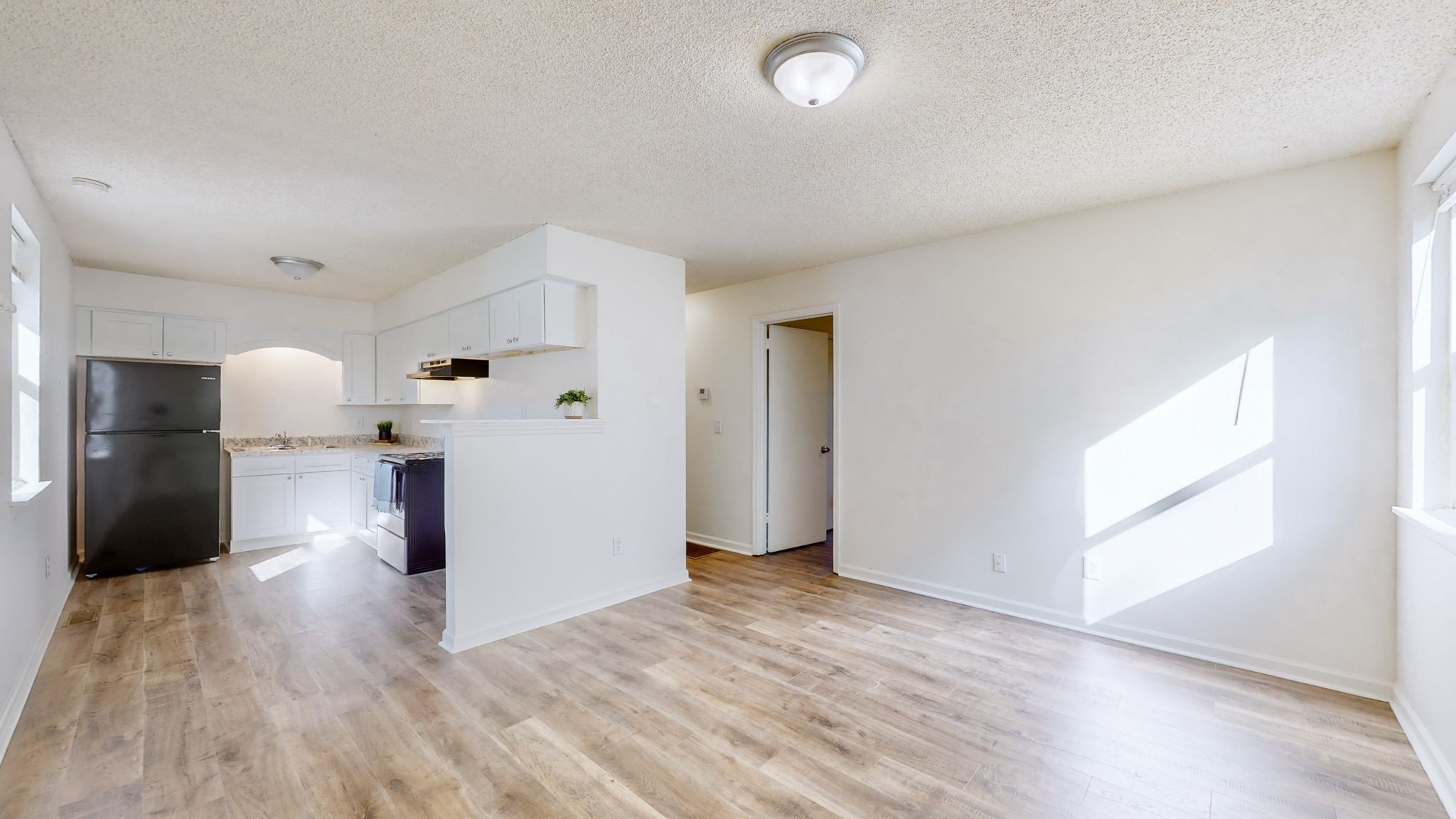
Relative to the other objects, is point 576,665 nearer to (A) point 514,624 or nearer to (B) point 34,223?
(A) point 514,624

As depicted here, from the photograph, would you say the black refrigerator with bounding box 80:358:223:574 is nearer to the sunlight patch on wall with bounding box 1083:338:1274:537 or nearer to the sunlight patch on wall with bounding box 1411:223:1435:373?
the sunlight patch on wall with bounding box 1083:338:1274:537

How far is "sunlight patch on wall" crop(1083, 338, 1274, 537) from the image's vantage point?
287 centimetres

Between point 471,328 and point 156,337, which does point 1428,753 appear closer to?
point 471,328

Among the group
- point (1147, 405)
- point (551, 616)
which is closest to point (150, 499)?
point (551, 616)

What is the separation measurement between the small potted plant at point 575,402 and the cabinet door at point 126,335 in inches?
151

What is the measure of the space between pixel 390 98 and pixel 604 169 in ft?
2.97

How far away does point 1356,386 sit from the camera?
2.65m

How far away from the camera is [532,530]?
11.6 feet

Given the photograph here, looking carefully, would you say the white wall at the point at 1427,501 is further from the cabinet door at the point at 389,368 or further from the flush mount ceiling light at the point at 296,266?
the cabinet door at the point at 389,368

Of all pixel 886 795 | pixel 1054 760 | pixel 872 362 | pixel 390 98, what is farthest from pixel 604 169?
pixel 1054 760

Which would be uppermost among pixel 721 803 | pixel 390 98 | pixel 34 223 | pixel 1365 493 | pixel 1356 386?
pixel 390 98

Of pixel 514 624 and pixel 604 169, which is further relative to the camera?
pixel 514 624

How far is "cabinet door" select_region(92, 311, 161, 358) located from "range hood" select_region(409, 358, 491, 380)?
224cm

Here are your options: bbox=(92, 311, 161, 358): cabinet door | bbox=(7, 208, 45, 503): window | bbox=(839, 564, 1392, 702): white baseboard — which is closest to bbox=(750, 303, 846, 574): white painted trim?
bbox=(839, 564, 1392, 702): white baseboard
